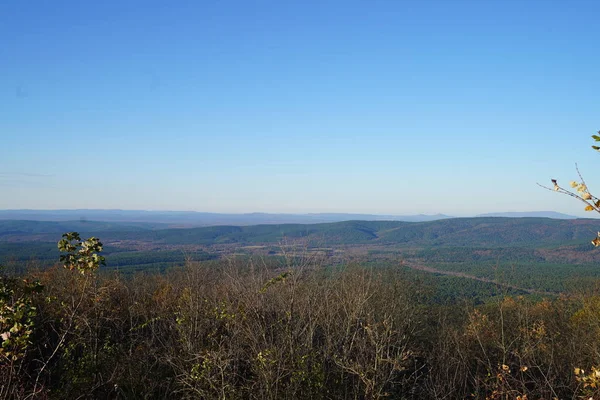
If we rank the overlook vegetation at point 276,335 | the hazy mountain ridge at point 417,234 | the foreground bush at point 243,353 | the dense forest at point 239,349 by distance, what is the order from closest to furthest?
the dense forest at point 239,349 < the foreground bush at point 243,353 < the overlook vegetation at point 276,335 < the hazy mountain ridge at point 417,234

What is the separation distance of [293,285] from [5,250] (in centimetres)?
8900

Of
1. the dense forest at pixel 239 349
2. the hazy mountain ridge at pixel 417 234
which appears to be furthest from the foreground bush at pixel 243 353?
the hazy mountain ridge at pixel 417 234

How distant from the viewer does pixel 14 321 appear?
4.14 metres

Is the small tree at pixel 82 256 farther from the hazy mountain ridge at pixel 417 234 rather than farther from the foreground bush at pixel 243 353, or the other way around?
the hazy mountain ridge at pixel 417 234

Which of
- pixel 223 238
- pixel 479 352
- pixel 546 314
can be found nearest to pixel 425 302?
pixel 546 314

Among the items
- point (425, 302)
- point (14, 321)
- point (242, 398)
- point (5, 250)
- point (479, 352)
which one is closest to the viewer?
point (14, 321)

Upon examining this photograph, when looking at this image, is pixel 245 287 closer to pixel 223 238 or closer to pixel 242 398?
pixel 242 398

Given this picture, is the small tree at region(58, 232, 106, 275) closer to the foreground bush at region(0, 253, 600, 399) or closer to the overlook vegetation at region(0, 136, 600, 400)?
the overlook vegetation at region(0, 136, 600, 400)

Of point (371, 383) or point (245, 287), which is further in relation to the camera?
point (245, 287)

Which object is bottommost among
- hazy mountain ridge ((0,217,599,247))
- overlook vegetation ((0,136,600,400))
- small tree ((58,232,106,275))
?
hazy mountain ridge ((0,217,599,247))

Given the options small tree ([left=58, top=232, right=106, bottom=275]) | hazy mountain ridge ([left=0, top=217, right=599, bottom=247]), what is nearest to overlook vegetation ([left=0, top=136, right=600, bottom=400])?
small tree ([left=58, top=232, right=106, bottom=275])

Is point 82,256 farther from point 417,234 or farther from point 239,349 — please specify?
point 417,234

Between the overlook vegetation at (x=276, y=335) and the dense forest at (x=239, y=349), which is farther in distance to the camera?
the overlook vegetation at (x=276, y=335)

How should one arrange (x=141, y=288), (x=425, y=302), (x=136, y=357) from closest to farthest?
(x=136, y=357), (x=141, y=288), (x=425, y=302)
